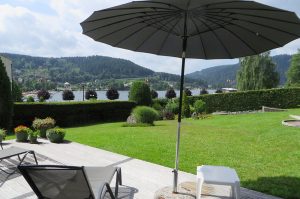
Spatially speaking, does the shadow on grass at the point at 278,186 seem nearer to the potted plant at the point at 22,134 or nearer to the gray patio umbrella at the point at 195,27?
the gray patio umbrella at the point at 195,27

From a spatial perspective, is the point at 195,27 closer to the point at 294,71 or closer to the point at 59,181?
the point at 59,181

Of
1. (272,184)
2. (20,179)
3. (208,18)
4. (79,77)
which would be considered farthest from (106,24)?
(79,77)

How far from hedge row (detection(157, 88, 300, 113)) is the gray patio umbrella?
2360 centimetres

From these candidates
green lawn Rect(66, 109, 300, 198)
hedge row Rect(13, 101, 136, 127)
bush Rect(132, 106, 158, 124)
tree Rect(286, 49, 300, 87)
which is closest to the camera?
green lawn Rect(66, 109, 300, 198)

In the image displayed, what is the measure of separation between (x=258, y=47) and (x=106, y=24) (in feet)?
8.57

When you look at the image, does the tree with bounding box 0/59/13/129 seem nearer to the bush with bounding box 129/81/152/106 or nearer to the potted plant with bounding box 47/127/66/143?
the potted plant with bounding box 47/127/66/143

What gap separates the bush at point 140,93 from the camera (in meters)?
27.7

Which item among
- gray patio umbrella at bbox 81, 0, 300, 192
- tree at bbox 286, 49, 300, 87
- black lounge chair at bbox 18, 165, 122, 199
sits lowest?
black lounge chair at bbox 18, 165, 122, 199

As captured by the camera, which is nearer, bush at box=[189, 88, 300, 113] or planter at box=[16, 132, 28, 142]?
planter at box=[16, 132, 28, 142]

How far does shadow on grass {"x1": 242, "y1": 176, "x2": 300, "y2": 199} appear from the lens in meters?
6.07

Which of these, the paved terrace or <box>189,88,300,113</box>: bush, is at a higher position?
<box>189,88,300,113</box>: bush

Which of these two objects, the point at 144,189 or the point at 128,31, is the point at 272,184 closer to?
the point at 144,189

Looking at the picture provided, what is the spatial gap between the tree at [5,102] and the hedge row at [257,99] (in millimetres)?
18358

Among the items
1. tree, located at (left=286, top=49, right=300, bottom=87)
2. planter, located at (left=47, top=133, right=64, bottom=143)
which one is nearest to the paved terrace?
planter, located at (left=47, top=133, right=64, bottom=143)
